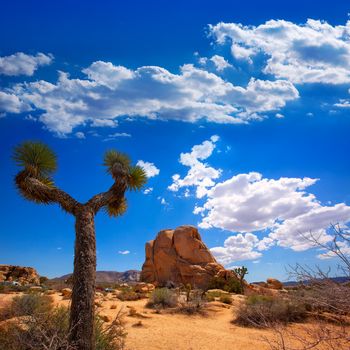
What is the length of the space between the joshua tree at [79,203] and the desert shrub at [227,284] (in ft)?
73.8

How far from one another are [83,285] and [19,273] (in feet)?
126

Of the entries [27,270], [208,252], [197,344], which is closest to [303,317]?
[197,344]

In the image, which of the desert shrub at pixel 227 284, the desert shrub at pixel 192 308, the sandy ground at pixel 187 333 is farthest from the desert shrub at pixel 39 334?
the desert shrub at pixel 227 284

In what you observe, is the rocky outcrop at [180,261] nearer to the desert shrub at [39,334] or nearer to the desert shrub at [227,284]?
the desert shrub at [227,284]

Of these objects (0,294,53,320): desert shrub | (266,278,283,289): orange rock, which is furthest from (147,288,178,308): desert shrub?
(266,278,283,289): orange rock

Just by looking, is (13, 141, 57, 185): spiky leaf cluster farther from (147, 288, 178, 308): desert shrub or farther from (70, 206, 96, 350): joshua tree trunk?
(147, 288, 178, 308): desert shrub

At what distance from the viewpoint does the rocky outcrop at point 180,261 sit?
34531 millimetres

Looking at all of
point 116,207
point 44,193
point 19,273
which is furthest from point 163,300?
point 19,273

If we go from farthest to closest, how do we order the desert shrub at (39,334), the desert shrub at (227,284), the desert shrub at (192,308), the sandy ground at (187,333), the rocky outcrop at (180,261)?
the rocky outcrop at (180,261) → the desert shrub at (227,284) → the desert shrub at (192,308) → the sandy ground at (187,333) → the desert shrub at (39,334)

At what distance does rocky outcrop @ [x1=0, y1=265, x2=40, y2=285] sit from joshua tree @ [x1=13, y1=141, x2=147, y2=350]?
33749 mm

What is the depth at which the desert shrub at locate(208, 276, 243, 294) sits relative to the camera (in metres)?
30.1

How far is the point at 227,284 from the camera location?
31656mm

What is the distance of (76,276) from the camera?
26.0 feet

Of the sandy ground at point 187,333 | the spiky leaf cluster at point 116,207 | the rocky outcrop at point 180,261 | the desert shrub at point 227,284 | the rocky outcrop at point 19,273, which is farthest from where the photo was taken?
the rocky outcrop at point 19,273
